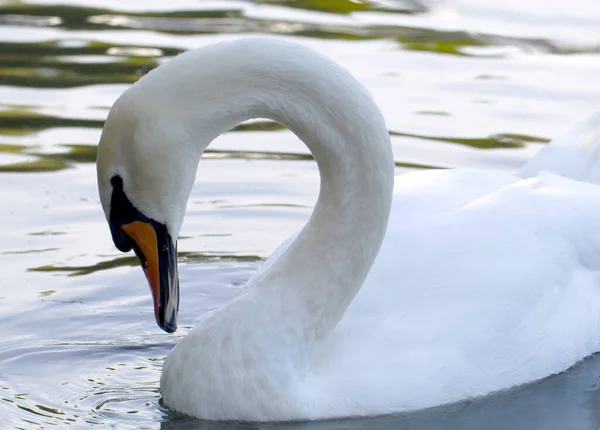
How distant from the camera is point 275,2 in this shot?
1202 cm

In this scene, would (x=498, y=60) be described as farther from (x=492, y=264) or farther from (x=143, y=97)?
(x=143, y=97)

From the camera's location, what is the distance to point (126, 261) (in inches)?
265

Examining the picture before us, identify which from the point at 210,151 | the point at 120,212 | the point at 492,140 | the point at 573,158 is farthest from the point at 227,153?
the point at 120,212

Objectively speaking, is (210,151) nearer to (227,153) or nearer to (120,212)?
(227,153)

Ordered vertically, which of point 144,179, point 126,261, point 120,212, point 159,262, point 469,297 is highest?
point 144,179

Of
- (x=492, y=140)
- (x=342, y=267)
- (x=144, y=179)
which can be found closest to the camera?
(x=144, y=179)

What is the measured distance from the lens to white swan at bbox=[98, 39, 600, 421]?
14.6 ft

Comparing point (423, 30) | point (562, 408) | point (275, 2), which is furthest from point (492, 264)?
point (275, 2)

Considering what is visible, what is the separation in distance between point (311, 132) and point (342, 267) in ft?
1.87

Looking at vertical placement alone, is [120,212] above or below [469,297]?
above

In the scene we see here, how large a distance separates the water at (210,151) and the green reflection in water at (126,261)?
0.01 m

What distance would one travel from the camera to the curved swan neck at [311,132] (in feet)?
14.6

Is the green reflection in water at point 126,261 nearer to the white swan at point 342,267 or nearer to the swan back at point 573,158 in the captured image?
the white swan at point 342,267

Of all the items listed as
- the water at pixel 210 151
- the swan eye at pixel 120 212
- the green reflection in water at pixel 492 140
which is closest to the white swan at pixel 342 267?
the swan eye at pixel 120 212
